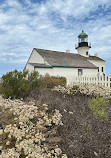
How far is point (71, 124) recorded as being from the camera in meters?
3.37

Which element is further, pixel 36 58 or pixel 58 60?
pixel 36 58

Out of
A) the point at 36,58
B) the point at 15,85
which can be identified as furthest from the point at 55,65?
the point at 15,85

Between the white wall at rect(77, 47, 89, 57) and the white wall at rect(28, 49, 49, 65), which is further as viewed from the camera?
the white wall at rect(77, 47, 89, 57)

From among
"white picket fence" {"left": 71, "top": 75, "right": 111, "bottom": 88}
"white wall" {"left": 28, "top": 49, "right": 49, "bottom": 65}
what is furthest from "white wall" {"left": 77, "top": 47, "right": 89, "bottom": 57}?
"white picket fence" {"left": 71, "top": 75, "right": 111, "bottom": 88}

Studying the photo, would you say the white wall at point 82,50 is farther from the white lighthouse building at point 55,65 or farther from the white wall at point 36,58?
the white wall at point 36,58

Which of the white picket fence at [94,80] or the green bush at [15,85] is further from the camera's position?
the white picket fence at [94,80]

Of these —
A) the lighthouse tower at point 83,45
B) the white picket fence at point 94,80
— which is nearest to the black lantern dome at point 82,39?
the lighthouse tower at point 83,45

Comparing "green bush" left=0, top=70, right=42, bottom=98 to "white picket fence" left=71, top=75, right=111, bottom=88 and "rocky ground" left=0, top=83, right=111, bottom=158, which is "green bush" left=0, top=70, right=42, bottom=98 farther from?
"white picket fence" left=71, top=75, right=111, bottom=88

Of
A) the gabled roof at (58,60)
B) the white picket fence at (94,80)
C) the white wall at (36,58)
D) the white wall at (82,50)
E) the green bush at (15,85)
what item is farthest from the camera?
the white wall at (82,50)

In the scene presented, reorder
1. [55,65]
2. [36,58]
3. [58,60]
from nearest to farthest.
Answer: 1. [55,65]
2. [58,60]
3. [36,58]

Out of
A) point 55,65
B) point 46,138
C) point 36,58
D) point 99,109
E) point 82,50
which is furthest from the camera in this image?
point 82,50

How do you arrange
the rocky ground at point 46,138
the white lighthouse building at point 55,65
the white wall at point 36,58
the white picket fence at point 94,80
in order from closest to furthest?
the rocky ground at point 46,138
the white picket fence at point 94,80
the white lighthouse building at point 55,65
the white wall at point 36,58

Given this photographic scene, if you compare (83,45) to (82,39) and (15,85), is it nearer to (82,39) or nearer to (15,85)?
(82,39)

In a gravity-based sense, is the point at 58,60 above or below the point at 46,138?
above
